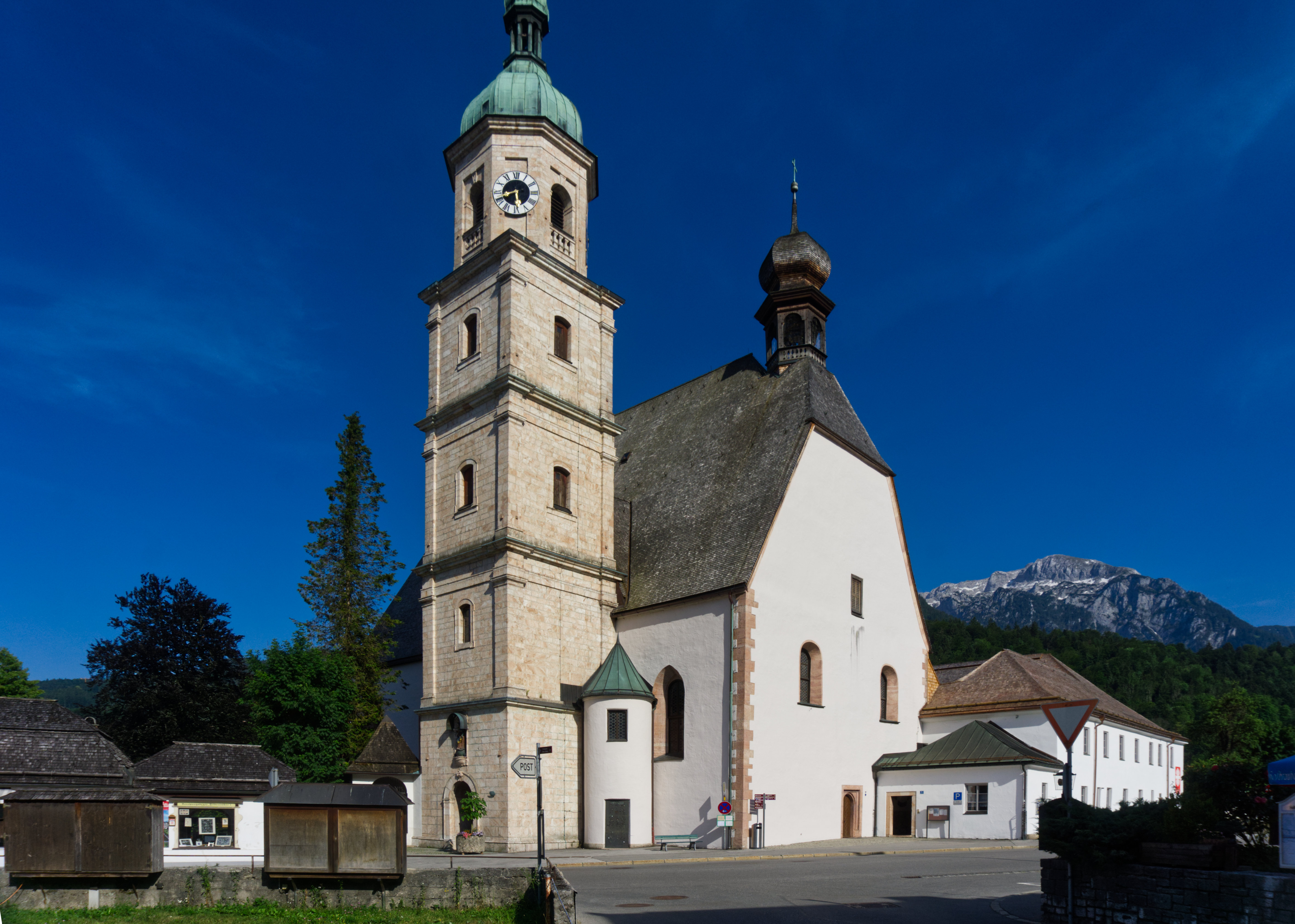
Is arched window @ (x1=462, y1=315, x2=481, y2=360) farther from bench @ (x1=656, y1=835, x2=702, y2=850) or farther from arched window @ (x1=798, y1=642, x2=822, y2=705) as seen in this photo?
bench @ (x1=656, y1=835, x2=702, y2=850)

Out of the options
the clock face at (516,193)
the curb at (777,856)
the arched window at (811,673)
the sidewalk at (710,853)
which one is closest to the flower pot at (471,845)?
the sidewalk at (710,853)

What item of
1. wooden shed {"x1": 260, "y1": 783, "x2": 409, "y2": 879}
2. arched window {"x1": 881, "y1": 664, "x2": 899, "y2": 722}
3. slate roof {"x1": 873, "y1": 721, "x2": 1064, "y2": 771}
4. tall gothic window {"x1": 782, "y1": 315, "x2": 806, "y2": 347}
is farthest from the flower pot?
tall gothic window {"x1": 782, "y1": 315, "x2": 806, "y2": 347}

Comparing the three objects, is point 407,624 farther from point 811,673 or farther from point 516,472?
point 811,673

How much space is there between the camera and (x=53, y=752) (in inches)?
1268

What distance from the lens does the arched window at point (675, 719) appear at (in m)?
32.8

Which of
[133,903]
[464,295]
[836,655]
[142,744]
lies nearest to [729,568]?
[836,655]

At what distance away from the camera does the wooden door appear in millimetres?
31250

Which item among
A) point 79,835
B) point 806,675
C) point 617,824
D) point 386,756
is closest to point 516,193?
point 806,675

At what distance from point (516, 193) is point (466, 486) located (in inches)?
418

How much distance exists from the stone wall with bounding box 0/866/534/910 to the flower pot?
555 inches

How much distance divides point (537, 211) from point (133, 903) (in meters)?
26.5

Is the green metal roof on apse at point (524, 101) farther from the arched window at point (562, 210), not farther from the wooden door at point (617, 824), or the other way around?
the wooden door at point (617, 824)

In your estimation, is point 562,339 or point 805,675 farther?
point 562,339

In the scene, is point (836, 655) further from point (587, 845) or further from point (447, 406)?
point (447, 406)
